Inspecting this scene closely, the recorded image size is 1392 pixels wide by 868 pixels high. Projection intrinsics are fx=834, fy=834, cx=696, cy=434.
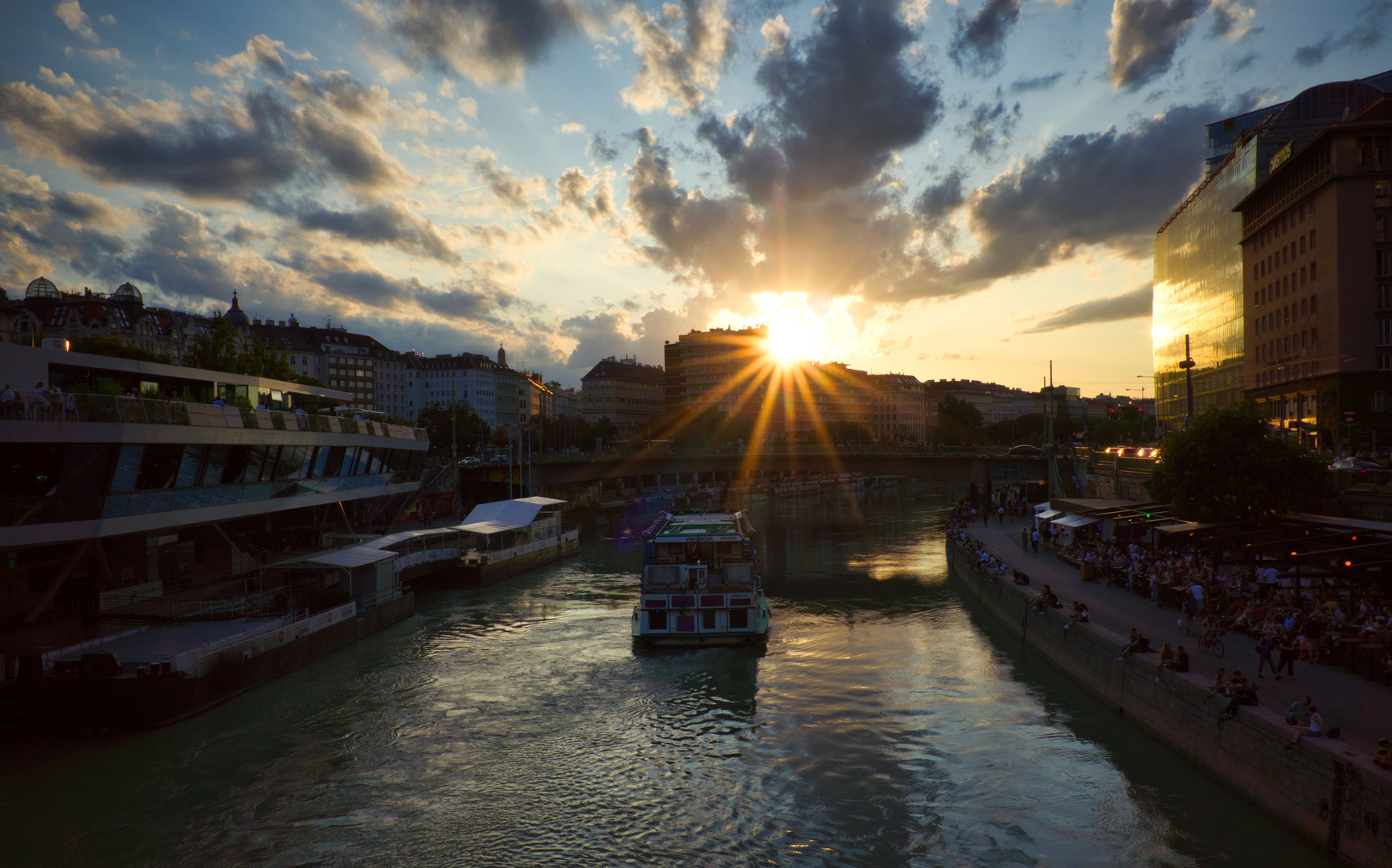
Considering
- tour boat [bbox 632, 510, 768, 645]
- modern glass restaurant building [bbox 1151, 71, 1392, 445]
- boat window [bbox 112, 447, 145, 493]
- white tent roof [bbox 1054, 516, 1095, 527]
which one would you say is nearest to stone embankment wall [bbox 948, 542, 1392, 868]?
tour boat [bbox 632, 510, 768, 645]

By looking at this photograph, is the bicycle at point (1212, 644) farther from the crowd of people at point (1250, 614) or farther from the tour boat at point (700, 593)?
the tour boat at point (700, 593)

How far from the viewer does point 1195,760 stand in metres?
19.3

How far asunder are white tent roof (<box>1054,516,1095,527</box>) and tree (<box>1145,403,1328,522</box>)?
20.6 feet

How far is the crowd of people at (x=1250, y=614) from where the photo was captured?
17828mm

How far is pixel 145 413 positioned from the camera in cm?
3017

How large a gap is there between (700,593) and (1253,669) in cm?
1834

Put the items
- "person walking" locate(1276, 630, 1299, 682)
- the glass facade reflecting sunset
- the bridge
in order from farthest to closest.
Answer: the bridge, the glass facade reflecting sunset, "person walking" locate(1276, 630, 1299, 682)

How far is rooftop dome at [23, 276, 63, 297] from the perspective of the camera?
113000mm

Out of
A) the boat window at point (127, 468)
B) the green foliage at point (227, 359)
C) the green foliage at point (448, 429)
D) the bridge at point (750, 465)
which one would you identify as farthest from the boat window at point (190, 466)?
the green foliage at point (448, 429)

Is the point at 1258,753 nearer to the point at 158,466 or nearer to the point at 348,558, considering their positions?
the point at 348,558

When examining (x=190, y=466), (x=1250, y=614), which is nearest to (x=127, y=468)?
(x=190, y=466)

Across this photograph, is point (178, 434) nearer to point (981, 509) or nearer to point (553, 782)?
point (553, 782)

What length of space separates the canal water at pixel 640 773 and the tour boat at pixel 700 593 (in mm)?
844

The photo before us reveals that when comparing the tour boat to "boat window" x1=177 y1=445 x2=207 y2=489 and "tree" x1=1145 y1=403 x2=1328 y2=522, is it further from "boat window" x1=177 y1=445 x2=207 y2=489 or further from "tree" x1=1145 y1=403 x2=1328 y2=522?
"boat window" x1=177 y1=445 x2=207 y2=489
